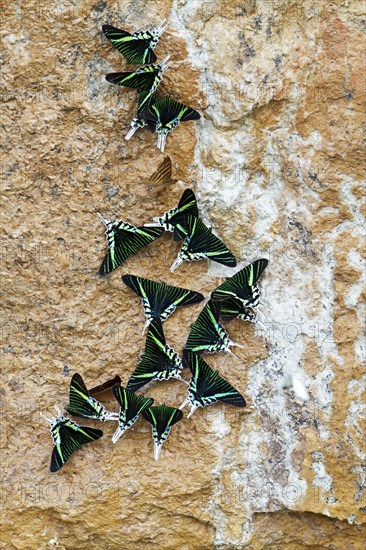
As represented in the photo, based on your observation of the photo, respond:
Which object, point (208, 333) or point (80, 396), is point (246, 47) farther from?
point (80, 396)

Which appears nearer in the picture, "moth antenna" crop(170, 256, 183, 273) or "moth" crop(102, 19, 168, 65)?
"moth" crop(102, 19, 168, 65)

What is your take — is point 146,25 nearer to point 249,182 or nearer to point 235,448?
point 249,182

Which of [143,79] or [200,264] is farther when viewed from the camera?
[200,264]

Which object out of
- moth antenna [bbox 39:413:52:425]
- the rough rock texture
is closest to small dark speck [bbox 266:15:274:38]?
the rough rock texture

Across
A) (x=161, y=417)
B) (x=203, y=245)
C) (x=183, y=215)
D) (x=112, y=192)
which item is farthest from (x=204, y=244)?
(x=161, y=417)

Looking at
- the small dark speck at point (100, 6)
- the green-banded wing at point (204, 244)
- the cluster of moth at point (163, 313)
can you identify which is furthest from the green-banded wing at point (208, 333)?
the small dark speck at point (100, 6)

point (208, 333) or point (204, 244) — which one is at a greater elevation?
point (204, 244)

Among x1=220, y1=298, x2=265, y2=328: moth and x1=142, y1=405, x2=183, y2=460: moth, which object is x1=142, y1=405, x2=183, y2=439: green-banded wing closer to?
x1=142, y1=405, x2=183, y2=460: moth
